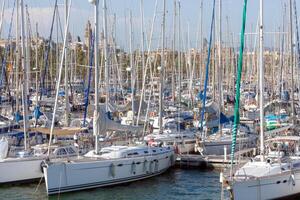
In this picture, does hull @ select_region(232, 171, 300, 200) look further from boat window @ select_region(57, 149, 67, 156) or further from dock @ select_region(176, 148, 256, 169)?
boat window @ select_region(57, 149, 67, 156)

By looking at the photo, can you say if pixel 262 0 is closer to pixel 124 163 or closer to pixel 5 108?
pixel 124 163

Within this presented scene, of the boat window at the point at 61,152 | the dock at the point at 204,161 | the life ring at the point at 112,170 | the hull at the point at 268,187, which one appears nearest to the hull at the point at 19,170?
the boat window at the point at 61,152

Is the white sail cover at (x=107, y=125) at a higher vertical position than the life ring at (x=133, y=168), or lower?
higher

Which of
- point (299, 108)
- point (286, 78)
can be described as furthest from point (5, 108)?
point (286, 78)

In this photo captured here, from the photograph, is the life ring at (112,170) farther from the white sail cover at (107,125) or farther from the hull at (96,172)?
the white sail cover at (107,125)

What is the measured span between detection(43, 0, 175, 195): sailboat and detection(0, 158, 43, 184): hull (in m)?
1.92

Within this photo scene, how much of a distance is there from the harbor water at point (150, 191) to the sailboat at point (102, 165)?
37 cm

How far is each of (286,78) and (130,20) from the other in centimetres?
1569

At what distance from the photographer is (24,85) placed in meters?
30.8

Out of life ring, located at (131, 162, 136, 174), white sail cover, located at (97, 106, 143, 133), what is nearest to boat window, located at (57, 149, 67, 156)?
white sail cover, located at (97, 106, 143, 133)

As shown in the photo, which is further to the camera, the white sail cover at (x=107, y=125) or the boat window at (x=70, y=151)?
the white sail cover at (x=107, y=125)

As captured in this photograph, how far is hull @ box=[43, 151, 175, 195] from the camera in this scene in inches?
1067

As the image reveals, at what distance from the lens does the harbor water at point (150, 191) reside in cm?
2731

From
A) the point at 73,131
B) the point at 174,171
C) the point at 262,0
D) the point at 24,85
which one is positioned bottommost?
the point at 174,171
